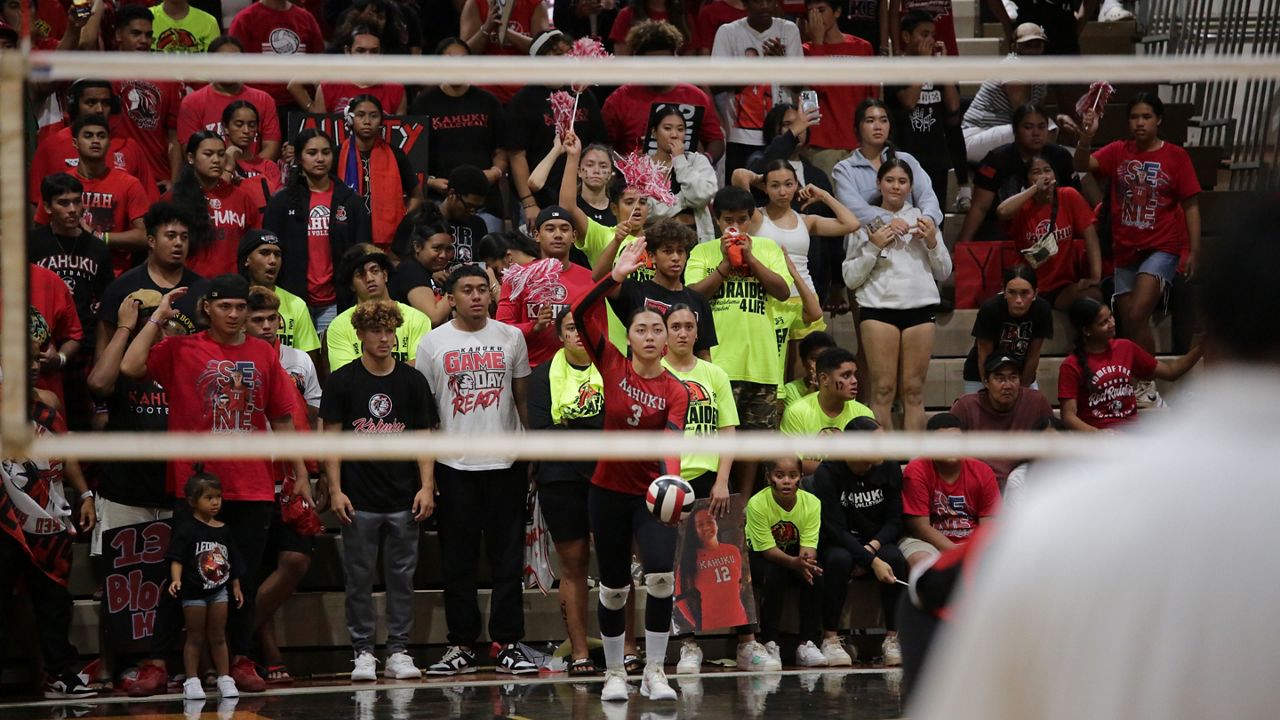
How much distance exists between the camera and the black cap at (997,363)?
8195 millimetres

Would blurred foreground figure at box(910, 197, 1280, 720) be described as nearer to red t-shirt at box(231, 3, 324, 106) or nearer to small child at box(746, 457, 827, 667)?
small child at box(746, 457, 827, 667)

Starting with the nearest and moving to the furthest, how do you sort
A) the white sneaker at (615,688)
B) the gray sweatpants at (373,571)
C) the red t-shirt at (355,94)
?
the white sneaker at (615,688), the gray sweatpants at (373,571), the red t-shirt at (355,94)

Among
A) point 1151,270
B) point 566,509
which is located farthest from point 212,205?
point 1151,270

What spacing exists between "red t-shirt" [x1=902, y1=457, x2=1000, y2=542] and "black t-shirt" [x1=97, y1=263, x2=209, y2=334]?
3620 mm

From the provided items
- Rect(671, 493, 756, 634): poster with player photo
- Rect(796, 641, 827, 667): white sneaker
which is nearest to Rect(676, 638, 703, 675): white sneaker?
Rect(671, 493, 756, 634): poster with player photo

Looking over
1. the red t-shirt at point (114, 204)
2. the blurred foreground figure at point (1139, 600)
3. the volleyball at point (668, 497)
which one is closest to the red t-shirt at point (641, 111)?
the red t-shirt at point (114, 204)

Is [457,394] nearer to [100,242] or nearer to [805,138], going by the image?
[100,242]

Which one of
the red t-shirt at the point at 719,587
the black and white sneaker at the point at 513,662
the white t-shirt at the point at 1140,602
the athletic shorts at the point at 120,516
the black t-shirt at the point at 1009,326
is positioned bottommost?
the black and white sneaker at the point at 513,662

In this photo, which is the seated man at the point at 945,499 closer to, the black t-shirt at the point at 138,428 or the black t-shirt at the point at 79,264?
the black t-shirt at the point at 138,428

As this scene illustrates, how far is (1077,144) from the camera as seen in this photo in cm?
996

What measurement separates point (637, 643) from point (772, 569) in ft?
2.68

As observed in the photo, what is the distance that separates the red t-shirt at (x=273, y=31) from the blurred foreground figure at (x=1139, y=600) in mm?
8795

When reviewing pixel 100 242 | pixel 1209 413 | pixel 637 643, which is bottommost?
pixel 637 643

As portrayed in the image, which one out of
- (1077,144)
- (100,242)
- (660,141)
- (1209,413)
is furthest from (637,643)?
(1209,413)
